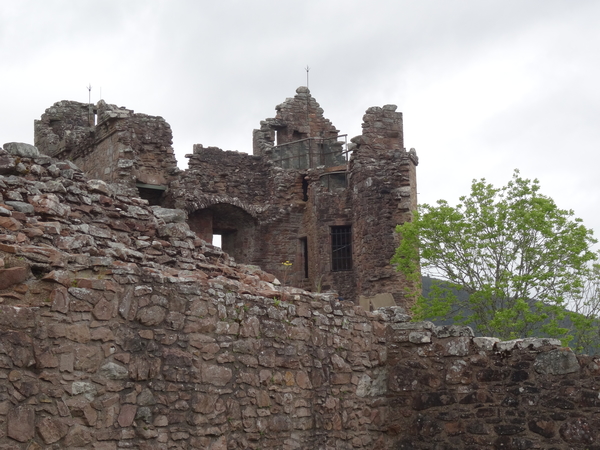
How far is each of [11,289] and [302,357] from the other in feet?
12.6

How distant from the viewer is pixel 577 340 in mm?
20047

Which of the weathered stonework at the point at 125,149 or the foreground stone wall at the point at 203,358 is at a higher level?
the weathered stonework at the point at 125,149

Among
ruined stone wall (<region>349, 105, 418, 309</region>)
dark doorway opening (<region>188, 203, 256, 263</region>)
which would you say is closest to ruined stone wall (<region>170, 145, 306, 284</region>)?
dark doorway opening (<region>188, 203, 256, 263</region>)

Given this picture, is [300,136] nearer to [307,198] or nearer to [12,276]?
[307,198]

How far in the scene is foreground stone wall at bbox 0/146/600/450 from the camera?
7.46 meters

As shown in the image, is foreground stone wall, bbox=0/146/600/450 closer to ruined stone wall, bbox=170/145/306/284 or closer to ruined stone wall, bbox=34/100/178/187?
ruined stone wall, bbox=34/100/178/187

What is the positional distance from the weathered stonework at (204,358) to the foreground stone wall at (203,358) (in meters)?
0.02

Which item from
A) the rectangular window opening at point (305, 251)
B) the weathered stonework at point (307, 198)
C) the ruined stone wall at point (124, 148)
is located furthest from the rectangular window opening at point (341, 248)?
the ruined stone wall at point (124, 148)

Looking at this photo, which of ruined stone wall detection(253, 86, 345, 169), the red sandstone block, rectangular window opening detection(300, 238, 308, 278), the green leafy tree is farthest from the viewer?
ruined stone wall detection(253, 86, 345, 169)

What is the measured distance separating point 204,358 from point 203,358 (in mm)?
12

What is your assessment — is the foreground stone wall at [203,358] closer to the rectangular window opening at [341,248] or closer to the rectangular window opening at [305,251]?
the rectangular window opening at [341,248]

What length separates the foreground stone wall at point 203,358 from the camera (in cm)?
746

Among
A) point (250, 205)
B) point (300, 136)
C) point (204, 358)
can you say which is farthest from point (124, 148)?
point (204, 358)

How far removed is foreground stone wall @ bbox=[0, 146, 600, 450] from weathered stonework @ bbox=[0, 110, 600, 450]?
17 mm
